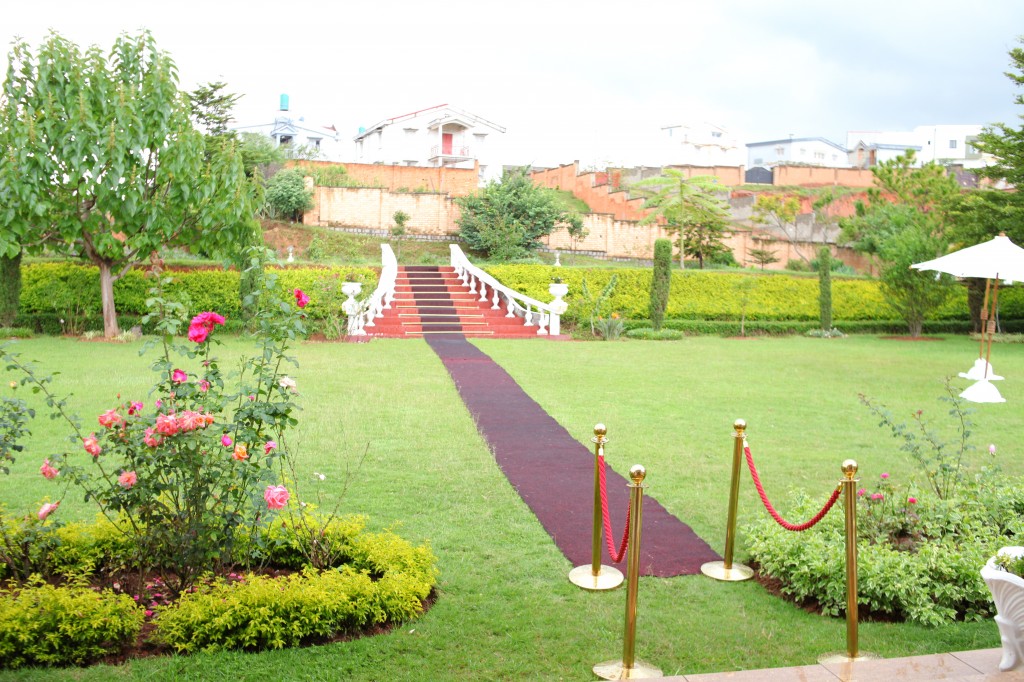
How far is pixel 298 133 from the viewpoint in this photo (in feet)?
155

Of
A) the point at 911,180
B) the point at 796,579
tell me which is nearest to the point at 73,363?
the point at 796,579

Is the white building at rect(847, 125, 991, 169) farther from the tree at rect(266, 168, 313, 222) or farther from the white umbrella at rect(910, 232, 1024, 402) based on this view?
the white umbrella at rect(910, 232, 1024, 402)

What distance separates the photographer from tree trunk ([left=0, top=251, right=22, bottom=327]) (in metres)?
17.6

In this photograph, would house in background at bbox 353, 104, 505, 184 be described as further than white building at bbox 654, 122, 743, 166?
No

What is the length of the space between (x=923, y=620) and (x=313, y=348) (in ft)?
42.5

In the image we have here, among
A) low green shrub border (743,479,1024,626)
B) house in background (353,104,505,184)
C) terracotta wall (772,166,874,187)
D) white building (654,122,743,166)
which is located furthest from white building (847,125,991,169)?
low green shrub border (743,479,1024,626)

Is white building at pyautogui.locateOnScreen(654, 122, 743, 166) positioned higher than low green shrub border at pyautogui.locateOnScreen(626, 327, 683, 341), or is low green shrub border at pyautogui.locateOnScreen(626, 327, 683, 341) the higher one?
white building at pyautogui.locateOnScreen(654, 122, 743, 166)

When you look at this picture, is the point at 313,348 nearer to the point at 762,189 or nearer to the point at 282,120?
the point at 762,189

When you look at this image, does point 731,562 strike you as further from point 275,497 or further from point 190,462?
point 190,462

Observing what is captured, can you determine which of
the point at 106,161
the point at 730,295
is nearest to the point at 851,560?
the point at 106,161

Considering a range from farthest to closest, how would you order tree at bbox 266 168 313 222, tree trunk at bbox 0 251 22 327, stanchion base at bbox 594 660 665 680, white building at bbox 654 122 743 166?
1. white building at bbox 654 122 743 166
2. tree at bbox 266 168 313 222
3. tree trunk at bbox 0 251 22 327
4. stanchion base at bbox 594 660 665 680

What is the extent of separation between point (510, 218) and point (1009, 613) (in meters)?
23.9

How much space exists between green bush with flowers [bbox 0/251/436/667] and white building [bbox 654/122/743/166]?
169ft

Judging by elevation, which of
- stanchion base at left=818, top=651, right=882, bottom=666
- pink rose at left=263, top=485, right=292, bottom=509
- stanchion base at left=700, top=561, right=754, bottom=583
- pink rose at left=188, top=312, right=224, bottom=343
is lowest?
stanchion base at left=700, top=561, right=754, bottom=583
